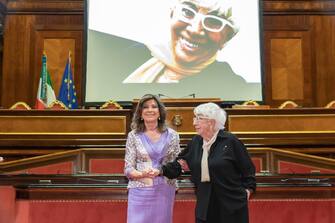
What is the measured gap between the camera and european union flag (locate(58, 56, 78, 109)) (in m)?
8.14

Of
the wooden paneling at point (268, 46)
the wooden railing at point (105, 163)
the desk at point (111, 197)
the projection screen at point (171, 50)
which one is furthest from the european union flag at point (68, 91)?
the desk at point (111, 197)

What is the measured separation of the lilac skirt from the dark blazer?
12 centimetres

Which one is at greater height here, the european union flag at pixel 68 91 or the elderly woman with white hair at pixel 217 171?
the european union flag at pixel 68 91

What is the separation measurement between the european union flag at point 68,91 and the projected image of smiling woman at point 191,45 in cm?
96

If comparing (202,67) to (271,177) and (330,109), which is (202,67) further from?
(271,177)

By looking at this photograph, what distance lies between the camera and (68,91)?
26.9ft

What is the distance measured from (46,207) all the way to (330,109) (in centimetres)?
479

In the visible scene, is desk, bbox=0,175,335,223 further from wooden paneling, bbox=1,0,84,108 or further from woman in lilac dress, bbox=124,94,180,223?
wooden paneling, bbox=1,0,84,108

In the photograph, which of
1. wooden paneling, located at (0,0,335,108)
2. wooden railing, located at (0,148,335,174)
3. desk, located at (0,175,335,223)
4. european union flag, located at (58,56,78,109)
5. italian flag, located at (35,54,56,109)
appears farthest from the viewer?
wooden paneling, located at (0,0,335,108)

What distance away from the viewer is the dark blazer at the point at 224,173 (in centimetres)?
249

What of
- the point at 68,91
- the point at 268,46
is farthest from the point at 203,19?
the point at 68,91

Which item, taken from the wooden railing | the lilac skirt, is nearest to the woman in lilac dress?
the lilac skirt

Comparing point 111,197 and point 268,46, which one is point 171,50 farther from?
point 111,197

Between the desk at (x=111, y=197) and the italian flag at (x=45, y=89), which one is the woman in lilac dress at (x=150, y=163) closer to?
the desk at (x=111, y=197)
